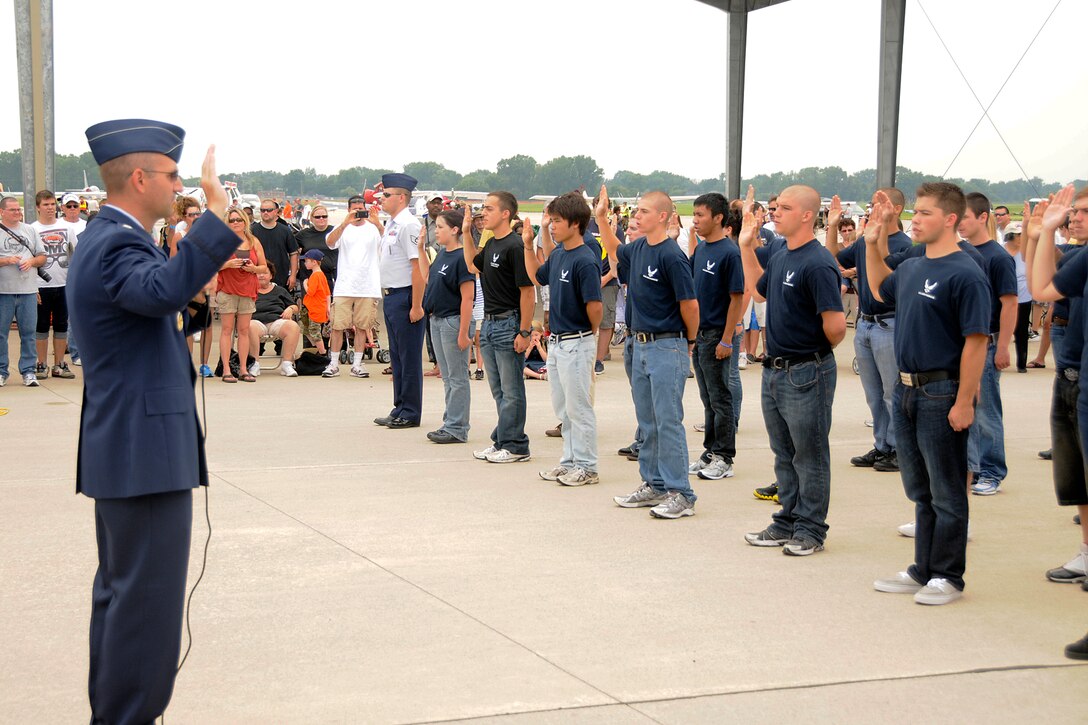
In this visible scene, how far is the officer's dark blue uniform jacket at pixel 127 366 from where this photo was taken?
325 centimetres

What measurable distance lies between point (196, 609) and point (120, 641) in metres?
1.78

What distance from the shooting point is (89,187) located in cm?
2108

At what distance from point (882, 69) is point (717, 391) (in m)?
15.0

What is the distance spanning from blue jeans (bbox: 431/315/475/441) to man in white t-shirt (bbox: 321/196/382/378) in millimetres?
4289

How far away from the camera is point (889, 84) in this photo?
2128 cm

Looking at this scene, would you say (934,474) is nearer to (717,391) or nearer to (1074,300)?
(1074,300)

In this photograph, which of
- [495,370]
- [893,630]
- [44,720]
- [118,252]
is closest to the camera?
[118,252]

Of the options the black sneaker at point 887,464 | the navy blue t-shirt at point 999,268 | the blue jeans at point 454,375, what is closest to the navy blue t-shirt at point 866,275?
the navy blue t-shirt at point 999,268

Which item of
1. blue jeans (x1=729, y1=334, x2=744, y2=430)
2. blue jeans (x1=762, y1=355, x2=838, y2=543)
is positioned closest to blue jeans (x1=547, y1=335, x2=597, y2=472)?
blue jeans (x1=729, y1=334, x2=744, y2=430)

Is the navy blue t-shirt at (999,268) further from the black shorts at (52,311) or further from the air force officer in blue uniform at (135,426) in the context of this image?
the black shorts at (52,311)

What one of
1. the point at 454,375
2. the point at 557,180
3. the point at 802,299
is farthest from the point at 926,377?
the point at 557,180

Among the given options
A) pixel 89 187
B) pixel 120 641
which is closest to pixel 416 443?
pixel 120 641

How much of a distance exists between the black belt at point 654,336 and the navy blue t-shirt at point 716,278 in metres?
1.09

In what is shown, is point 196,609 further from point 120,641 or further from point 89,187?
point 89,187
